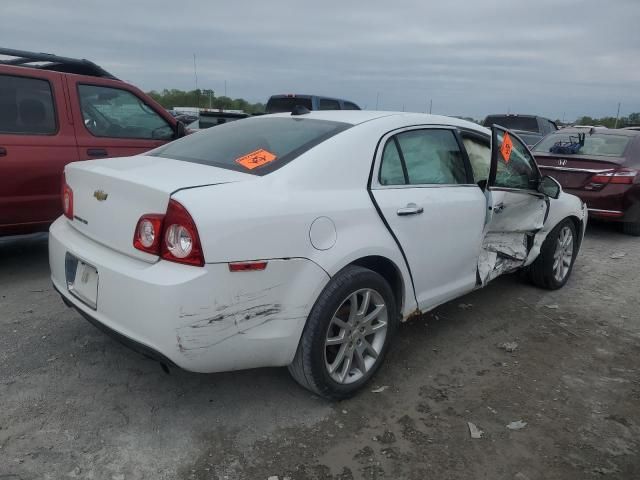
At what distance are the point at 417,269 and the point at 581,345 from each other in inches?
61.0

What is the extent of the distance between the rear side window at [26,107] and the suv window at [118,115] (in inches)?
11.9

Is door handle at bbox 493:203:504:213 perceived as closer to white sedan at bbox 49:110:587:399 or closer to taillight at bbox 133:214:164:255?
white sedan at bbox 49:110:587:399

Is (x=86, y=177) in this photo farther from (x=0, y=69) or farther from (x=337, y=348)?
(x=0, y=69)

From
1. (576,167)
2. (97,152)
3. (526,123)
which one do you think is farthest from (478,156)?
(526,123)

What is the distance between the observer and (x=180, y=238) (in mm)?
2230

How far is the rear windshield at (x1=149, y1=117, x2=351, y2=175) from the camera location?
8.87 ft

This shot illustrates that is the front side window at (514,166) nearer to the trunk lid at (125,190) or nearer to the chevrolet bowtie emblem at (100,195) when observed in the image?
the trunk lid at (125,190)

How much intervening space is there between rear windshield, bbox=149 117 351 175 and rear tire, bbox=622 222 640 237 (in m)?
6.17

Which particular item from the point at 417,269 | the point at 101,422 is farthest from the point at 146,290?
the point at 417,269

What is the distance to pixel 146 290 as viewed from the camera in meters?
2.21

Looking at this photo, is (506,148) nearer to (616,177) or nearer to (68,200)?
(68,200)

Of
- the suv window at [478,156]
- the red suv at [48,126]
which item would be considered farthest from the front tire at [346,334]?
the red suv at [48,126]

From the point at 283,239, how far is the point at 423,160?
133 centimetres

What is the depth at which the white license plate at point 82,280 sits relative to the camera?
8.25 ft
